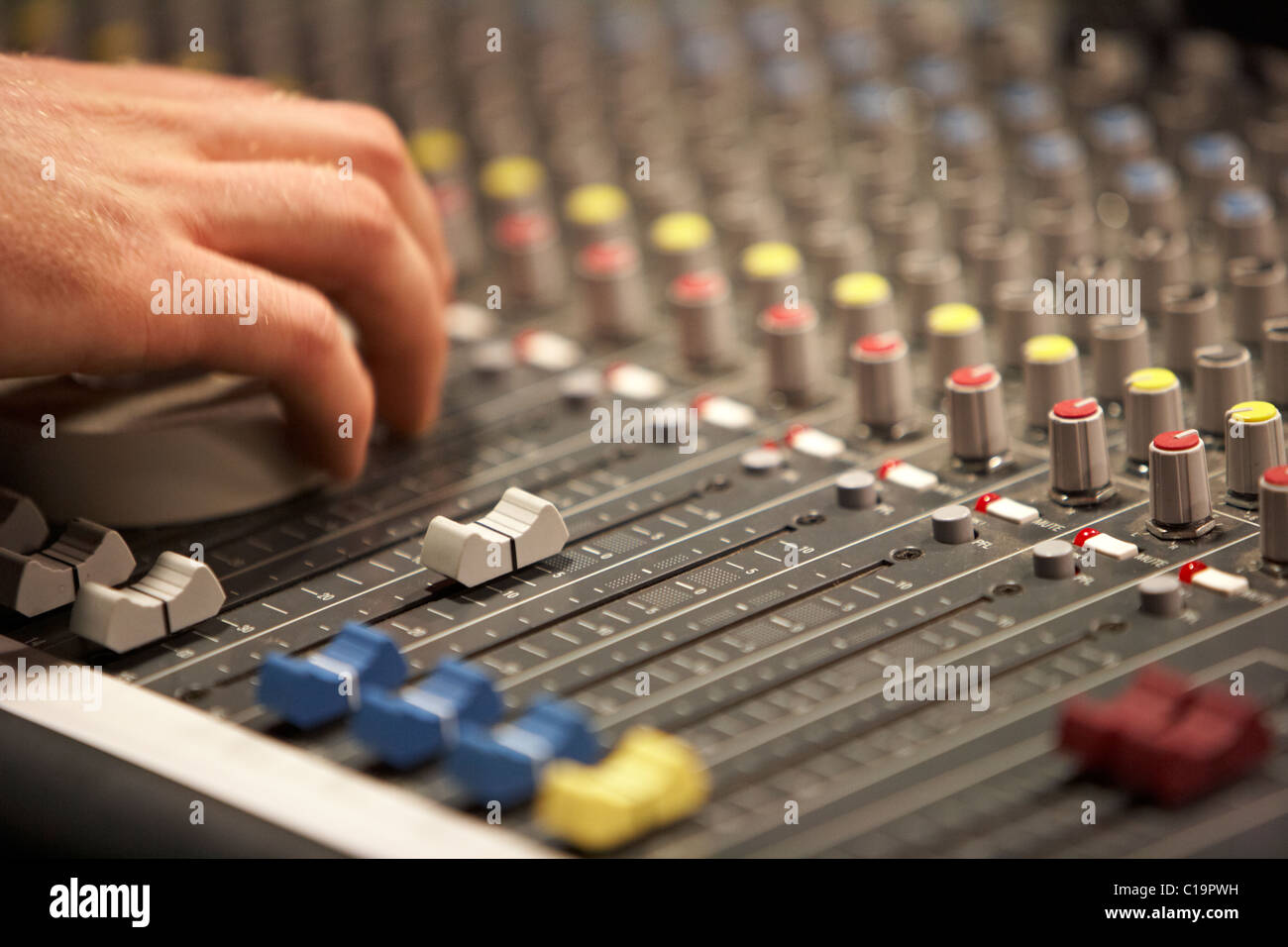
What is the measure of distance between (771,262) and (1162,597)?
113 centimetres

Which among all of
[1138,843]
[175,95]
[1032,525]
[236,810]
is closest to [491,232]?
[175,95]

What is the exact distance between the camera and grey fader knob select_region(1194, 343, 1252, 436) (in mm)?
1916

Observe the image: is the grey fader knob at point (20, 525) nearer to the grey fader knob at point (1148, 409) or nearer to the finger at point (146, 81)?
the finger at point (146, 81)

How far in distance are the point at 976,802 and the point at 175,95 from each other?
1.59 m

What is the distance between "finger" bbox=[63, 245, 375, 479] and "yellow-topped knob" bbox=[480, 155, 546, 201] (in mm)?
953

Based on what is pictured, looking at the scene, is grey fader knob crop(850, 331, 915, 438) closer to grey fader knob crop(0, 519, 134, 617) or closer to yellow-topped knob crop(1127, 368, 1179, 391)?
yellow-topped knob crop(1127, 368, 1179, 391)

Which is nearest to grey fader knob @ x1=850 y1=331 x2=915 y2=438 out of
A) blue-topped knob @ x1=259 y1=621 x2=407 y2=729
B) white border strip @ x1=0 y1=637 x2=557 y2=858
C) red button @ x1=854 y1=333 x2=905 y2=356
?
red button @ x1=854 y1=333 x2=905 y2=356

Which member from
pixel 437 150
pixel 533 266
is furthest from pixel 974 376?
pixel 437 150

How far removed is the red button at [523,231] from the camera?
2.78 metres

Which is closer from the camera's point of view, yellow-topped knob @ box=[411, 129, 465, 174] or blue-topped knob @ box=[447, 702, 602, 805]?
blue-topped knob @ box=[447, 702, 602, 805]

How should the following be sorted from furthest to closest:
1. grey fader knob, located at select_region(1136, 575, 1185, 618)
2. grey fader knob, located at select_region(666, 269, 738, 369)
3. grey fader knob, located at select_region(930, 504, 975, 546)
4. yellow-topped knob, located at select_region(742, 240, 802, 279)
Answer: yellow-topped knob, located at select_region(742, 240, 802, 279) < grey fader knob, located at select_region(666, 269, 738, 369) < grey fader knob, located at select_region(930, 504, 975, 546) < grey fader knob, located at select_region(1136, 575, 1185, 618)

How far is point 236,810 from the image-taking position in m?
1.44

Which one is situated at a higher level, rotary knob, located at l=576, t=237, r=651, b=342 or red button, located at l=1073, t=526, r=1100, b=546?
rotary knob, located at l=576, t=237, r=651, b=342

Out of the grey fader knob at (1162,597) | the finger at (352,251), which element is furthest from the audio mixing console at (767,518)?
the finger at (352,251)
